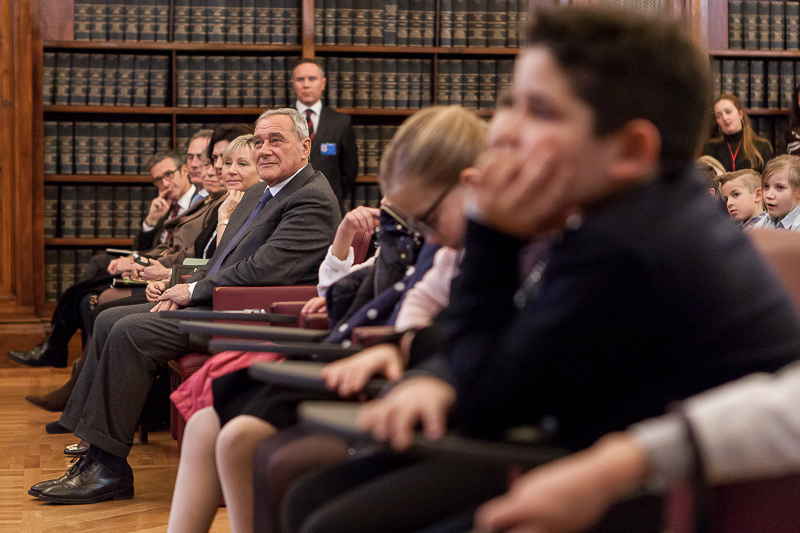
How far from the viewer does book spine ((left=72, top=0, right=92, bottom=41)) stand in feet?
15.7

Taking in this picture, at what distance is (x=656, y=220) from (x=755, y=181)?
3128mm

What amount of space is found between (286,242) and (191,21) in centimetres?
281

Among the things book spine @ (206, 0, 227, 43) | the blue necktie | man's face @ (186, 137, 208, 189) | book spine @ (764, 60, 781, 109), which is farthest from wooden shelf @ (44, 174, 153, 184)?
book spine @ (764, 60, 781, 109)

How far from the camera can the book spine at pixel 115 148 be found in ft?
16.3

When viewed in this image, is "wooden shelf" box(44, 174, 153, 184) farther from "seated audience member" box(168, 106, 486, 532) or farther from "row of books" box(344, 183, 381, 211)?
"seated audience member" box(168, 106, 486, 532)

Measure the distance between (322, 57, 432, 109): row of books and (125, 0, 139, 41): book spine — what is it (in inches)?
43.5

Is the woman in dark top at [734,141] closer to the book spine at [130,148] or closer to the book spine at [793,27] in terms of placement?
the book spine at [793,27]

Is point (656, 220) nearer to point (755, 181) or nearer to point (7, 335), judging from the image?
point (755, 181)

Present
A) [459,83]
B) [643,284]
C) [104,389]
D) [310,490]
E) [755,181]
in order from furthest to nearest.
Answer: [459,83] < [755,181] < [104,389] < [310,490] < [643,284]

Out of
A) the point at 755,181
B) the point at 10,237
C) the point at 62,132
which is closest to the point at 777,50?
the point at 755,181

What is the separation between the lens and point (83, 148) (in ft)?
16.1

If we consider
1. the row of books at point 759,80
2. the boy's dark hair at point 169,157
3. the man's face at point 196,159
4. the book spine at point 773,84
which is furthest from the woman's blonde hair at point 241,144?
Result: the book spine at point 773,84

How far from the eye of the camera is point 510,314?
0.80 meters

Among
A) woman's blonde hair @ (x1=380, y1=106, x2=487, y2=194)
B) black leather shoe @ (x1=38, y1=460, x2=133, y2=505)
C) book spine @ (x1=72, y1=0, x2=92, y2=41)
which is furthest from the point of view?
book spine @ (x1=72, y1=0, x2=92, y2=41)
